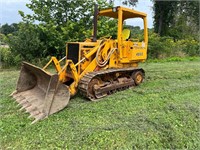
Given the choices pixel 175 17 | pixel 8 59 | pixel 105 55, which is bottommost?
pixel 8 59

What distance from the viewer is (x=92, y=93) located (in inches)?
177

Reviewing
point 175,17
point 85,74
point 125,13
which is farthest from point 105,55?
point 175,17

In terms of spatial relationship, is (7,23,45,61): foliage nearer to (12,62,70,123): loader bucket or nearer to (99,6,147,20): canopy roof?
(99,6,147,20): canopy roof

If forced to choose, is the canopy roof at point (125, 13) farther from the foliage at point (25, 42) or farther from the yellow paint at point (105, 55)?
the foliage at point (25, 42)

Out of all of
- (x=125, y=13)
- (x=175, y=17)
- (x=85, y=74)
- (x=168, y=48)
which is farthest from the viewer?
(x=175, y=17)

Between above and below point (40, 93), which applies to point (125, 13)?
above

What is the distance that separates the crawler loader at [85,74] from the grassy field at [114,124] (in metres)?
0.21

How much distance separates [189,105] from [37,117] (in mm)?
2773

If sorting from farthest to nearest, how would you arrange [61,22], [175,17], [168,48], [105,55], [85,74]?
[175,17] → [168,48] → [61,22] → [105,55] → [85,74]

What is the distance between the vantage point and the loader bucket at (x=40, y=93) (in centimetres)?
366

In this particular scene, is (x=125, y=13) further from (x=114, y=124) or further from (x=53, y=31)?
(x=53, y=31)

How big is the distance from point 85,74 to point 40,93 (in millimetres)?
1008

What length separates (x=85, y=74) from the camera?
4.59m

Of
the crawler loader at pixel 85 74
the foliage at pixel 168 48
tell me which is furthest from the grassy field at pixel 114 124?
the foliage at pixel 168 48
